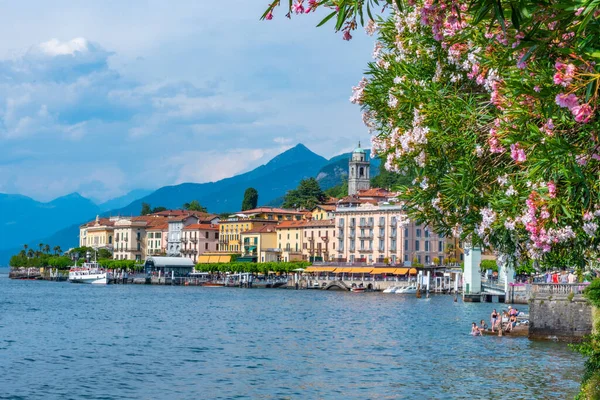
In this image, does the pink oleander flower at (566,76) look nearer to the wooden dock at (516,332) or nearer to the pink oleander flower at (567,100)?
the pink oleander flower at (567,100)

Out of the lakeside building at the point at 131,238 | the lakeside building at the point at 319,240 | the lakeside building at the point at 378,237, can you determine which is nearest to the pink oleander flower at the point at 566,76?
the lakeside building at the point at 378,237

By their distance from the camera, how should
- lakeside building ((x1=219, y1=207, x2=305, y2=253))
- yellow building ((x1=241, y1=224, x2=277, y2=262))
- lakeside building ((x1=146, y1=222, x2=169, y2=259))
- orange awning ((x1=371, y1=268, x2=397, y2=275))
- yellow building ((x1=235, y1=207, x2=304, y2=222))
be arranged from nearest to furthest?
1. orange awning ((x1=371, y1=268, x2=397, y2=275))
2. yellow building ((x1=241, y1=224, x2=277, y2=262))
3. lakeside building ((x1=219, y1=207, x2=305, y2=253))
4. yellow building ((x1=235, y1=207, x2=304, y2=222))
5. lakeside building ((x1=146, y1=222, x2=169, y2=259))

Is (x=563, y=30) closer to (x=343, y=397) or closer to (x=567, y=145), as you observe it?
(x=567, y=145)

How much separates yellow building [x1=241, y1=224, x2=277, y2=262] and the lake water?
88.8 m

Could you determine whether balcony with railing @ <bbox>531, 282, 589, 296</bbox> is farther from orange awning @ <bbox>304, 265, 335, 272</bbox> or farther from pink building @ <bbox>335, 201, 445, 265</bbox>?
orange awning @ <bbox>304, 265, 335, 272</bbox>

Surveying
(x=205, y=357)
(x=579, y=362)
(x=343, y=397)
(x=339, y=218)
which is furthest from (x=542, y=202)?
(x=339, y=218)

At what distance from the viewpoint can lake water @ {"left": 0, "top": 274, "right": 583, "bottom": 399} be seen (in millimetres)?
27562

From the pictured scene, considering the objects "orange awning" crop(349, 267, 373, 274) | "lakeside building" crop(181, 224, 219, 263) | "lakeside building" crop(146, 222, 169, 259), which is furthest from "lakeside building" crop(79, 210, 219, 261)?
"orange awning" crop(349, 267, 373, 274)

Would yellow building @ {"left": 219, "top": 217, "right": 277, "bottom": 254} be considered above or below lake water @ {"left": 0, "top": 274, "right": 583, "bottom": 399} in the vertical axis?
above

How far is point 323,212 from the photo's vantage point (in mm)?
147000

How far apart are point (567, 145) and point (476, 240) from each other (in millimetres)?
6228

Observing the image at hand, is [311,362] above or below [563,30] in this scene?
below

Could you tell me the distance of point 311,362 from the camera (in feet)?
115

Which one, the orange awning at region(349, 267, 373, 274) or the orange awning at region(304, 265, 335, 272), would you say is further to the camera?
the orange awning at region(304, 265, 335, 272)
